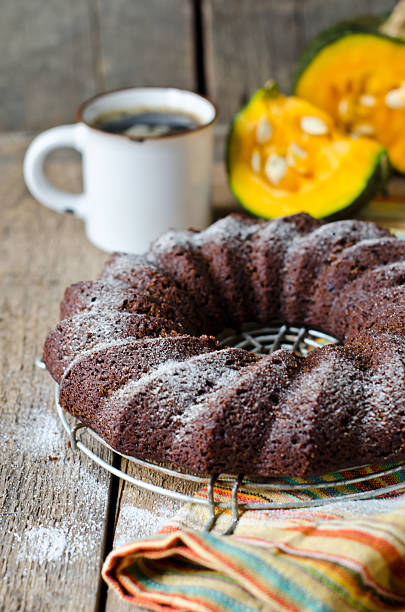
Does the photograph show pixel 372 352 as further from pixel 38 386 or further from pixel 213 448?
pixel 38 386

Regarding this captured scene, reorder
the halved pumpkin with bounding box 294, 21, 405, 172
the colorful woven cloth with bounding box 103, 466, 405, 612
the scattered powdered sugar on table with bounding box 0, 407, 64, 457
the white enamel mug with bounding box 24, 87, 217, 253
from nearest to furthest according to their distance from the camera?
the colorful woven cloth with bounding box 103, 466, 405, 612 → the scattered powdered sugar on table with bounding box 0, 407, 64, 457 → the white enamel mug with bounding box 24, 87, 217, 253 → the halved pumpkin with bounding box 294, 21, 405, 172

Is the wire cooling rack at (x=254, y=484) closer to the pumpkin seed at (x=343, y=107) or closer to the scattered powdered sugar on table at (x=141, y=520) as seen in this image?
the scattered powdered sugar on table at (x=141, y=520)

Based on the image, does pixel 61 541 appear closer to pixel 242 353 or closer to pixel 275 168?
pixel 242 353

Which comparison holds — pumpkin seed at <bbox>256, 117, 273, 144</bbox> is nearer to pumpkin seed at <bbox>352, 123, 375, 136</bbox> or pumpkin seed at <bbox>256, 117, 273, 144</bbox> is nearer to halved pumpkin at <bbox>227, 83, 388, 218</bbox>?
halved pumpkin at <bbox>227, 83, 388, 218</bbox>

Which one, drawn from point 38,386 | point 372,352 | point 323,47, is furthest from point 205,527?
point 323,47

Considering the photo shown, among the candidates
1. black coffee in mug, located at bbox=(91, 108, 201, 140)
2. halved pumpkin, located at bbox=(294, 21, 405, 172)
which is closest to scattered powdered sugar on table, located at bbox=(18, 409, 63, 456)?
black coffee in mug, located at bbox=(91, 108, 201, 140)

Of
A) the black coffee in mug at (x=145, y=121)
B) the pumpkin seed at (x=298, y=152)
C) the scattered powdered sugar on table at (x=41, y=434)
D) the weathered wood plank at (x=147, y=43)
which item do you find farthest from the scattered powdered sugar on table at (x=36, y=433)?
the weathered wood plank at (x=147, y=43)
